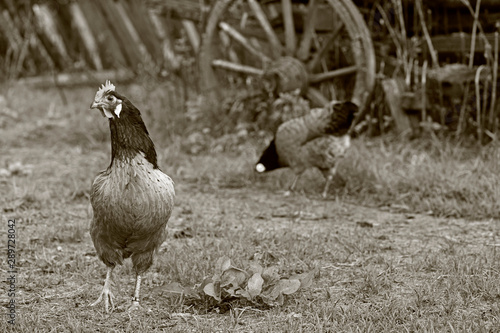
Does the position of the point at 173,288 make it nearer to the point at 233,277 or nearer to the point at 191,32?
the point at 233,277

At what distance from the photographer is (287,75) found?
6.77 meters

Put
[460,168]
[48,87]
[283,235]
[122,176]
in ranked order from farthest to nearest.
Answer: [48,87], [460,168], [283,235], [122,176]

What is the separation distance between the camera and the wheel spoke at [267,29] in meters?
7.03

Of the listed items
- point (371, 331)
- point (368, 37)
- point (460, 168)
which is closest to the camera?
point (371, 331)

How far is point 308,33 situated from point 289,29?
0.20 m

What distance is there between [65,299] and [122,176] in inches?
29.1

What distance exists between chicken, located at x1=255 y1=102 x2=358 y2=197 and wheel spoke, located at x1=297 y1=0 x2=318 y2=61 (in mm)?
1136

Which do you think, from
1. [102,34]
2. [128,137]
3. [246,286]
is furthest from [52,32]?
[246,286]

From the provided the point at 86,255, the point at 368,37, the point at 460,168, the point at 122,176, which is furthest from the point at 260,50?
the point at 122,176

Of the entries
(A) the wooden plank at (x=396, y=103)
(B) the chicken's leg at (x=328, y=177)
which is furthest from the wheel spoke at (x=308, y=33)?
(B) the chicken's leg at (x=328, y=177)

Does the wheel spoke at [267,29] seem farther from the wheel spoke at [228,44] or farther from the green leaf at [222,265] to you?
the green leaf at [222,265]

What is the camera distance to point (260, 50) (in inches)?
Result: 311

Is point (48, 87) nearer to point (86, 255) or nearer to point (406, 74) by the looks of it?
point (406, 74)

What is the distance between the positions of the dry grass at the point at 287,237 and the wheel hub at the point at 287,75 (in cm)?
57
